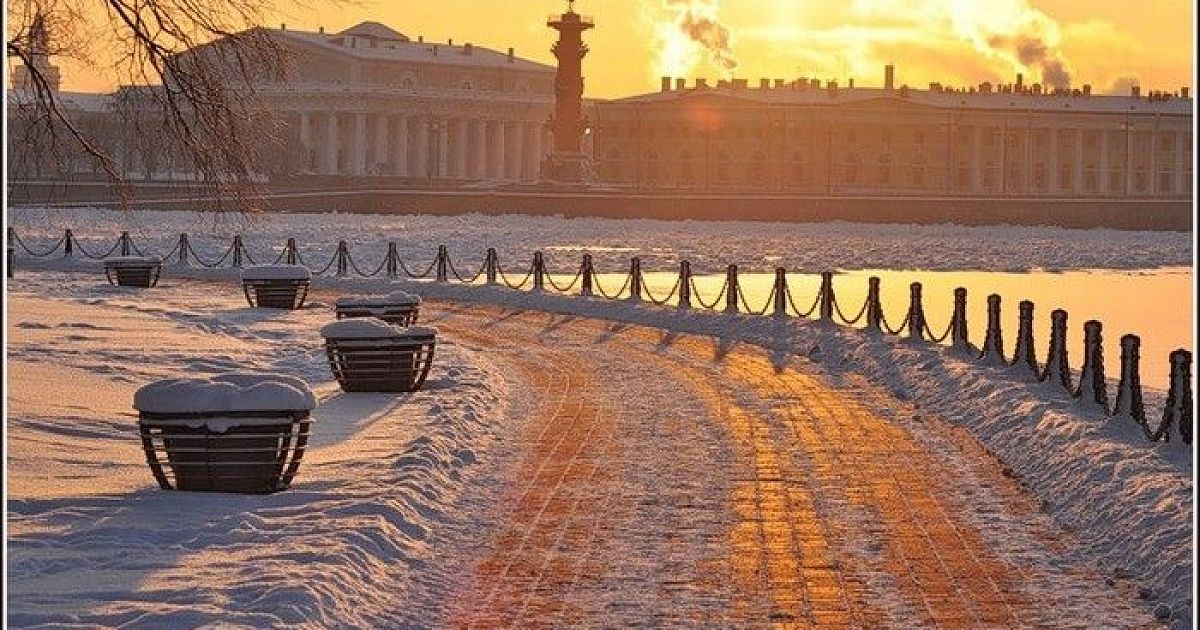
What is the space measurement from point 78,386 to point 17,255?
136ft

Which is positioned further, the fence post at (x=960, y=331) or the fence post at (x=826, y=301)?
the fence post at (x=826, y=301)

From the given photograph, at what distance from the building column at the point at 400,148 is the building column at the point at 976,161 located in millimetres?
43749

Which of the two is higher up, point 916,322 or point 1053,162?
point 1053,162

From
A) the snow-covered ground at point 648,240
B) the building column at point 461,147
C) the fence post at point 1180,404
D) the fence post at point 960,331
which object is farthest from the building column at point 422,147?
the fence post at point 1180,404

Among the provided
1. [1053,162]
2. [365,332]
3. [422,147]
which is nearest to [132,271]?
[365,332]

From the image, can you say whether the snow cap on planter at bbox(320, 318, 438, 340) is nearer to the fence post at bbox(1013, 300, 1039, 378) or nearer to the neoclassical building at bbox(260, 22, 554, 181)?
the fence post at bbox(1013, 300, 1039, 378)

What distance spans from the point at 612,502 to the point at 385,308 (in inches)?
618

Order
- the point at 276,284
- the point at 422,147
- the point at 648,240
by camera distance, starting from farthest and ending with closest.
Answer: the point at 422,147
the point at 648,240
the point at 276,284

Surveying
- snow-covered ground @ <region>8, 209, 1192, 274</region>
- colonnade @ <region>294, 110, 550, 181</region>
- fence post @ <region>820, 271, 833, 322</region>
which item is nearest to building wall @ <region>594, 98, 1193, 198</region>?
colonnade @ <region>294, 110, 550, 181</region>

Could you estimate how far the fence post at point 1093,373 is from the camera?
21.5 metres

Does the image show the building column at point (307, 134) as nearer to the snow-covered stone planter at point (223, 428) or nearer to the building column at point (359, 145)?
the building column at point (359, 145)

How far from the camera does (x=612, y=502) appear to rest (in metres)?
15.9

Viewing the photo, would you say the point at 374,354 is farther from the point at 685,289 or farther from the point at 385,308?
the point at 685,289

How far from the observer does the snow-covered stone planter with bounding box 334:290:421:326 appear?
31016 millimetres
